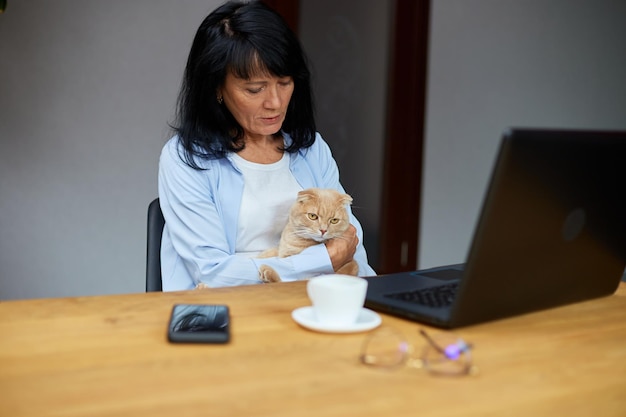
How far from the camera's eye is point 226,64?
1.87 metres

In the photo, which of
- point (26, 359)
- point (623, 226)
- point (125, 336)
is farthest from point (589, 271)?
point (26, 359)

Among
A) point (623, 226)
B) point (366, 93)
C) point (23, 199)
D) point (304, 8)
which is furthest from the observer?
point (366, 93)

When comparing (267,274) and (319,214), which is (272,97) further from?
(267,274)

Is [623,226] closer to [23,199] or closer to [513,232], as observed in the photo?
[513,232]

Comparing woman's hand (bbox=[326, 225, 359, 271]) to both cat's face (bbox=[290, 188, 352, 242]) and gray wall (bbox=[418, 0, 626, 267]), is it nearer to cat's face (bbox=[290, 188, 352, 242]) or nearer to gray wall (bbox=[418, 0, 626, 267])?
cat's face (bbox=[290, 188, 352, 242])

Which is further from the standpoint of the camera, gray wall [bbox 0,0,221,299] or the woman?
gray wall [bbox 0,0,221,299]

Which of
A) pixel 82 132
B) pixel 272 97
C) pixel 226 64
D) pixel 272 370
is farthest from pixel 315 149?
pixel 82 132

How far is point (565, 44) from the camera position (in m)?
4.24

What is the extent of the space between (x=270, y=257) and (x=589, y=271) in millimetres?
802

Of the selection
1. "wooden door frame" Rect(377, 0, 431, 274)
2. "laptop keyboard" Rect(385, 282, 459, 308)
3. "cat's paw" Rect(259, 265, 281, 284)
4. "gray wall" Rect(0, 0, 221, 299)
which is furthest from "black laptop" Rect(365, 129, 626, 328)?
"wooden door frame" Rect(377, 0, 431, 274)

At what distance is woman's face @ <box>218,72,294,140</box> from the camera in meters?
1.88

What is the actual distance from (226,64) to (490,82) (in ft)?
8.17

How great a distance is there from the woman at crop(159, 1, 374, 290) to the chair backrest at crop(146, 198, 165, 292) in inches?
0.7

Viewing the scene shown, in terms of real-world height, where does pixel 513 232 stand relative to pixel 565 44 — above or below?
below
